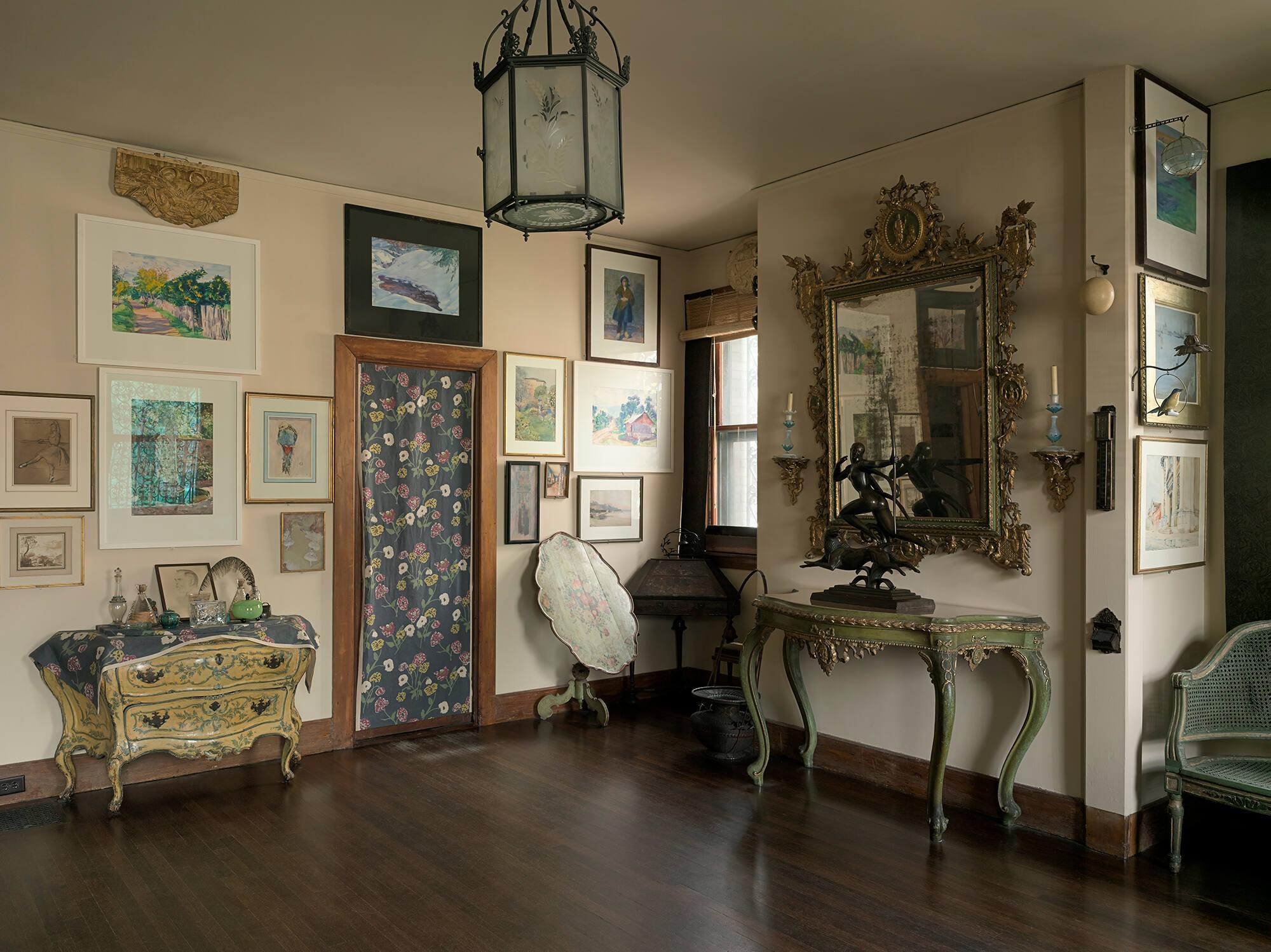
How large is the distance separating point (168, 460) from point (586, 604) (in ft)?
8.40

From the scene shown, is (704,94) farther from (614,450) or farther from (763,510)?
(614,450)

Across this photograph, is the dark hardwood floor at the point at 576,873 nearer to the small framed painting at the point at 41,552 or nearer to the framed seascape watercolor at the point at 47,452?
the small framed painting at the point at 41,552

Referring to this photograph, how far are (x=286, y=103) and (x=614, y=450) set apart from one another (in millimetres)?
3073

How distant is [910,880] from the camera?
3.52 meters

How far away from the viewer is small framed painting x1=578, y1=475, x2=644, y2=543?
20.9ft

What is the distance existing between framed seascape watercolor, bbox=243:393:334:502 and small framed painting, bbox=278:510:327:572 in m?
0.10

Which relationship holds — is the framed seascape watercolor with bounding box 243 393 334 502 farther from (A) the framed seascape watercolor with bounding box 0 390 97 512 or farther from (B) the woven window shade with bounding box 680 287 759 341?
(B) the woven window shade with bounding box 680 287 759 341

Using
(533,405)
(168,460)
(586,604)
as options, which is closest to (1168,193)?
(533,405)

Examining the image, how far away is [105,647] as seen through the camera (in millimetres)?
4211

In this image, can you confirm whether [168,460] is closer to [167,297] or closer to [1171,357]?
[167,297]

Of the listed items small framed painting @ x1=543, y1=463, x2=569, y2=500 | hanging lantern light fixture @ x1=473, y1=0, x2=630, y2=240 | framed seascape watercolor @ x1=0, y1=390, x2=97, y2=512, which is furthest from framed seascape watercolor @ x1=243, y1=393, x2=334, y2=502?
hanging lantern light fixture @ x1=473, y1=0, x2=630, y2=240

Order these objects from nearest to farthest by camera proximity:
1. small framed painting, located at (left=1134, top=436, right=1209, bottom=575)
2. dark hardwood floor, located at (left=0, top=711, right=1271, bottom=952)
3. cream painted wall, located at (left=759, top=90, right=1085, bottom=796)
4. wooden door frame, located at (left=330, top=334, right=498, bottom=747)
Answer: dark hardwood floor, located at (left=0, top=711, right=1271, bottom=952) < small framed painting, located at (left=1134, top=436, right=1209, bottom=575) < cream painted wall, located at (left=759, top=90, right=1085, bottom=796) < wooden door frame, located at (left=330, top=334, right=498, bottom=747)

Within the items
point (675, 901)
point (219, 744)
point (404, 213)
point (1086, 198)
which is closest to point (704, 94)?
point (1086, 198)

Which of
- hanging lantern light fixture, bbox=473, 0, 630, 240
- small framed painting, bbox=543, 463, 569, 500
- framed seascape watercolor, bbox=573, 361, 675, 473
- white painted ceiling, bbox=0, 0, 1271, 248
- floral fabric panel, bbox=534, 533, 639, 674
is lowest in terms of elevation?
floral fabric panel, bbox=534, 533, 639, 674
